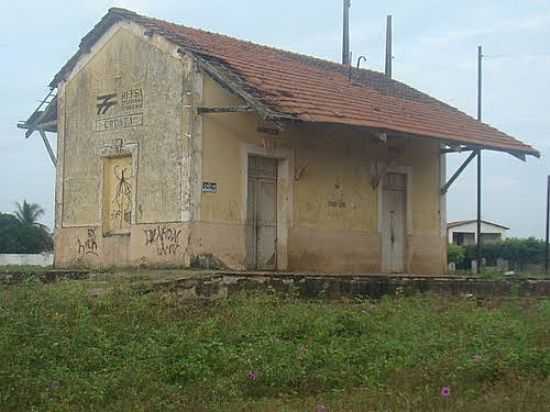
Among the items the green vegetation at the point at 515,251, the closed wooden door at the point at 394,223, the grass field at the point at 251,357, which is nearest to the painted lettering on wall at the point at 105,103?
the closed wooden door at the point at 394,223

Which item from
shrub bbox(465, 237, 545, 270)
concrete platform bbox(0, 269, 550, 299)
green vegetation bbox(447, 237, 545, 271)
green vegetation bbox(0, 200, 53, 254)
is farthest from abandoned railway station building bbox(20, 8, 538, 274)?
green vegetation bbox(0, 200, 53, 254)

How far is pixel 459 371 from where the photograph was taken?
8.49 meters

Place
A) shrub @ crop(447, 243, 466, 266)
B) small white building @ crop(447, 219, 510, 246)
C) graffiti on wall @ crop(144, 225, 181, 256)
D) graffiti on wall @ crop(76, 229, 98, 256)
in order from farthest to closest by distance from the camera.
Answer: small white building @ crop(447, 219, 510, 246) → shrub @ crop(447, 243, 466, 266) → graffiti on wall @ crop(76, 229, 98, 256) → graffiti on wall @ crop(144, 225, 181, 256)

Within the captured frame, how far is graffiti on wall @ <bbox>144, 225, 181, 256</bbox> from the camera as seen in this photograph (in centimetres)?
1709

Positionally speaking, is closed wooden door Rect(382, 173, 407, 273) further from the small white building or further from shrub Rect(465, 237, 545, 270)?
the small white building

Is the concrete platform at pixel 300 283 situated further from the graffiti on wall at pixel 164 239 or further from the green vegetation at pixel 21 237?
the green vegetation at pixel 21 237

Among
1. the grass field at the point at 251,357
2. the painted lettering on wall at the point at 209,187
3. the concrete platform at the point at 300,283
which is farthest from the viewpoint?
the painted lettering on wall at the point at 209,187

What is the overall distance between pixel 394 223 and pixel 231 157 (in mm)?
5274

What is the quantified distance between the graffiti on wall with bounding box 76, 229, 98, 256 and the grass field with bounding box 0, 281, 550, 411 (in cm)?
654

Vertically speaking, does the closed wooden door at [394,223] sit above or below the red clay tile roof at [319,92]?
below

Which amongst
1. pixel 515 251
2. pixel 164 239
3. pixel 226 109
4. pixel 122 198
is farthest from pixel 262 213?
pixel 515 251

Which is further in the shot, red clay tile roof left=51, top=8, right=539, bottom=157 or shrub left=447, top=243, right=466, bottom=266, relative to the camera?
shrub left=447, top=243, right=466, bottom=266

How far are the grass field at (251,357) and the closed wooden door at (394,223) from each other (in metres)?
8.31

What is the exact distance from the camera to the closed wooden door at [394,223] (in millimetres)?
20797
